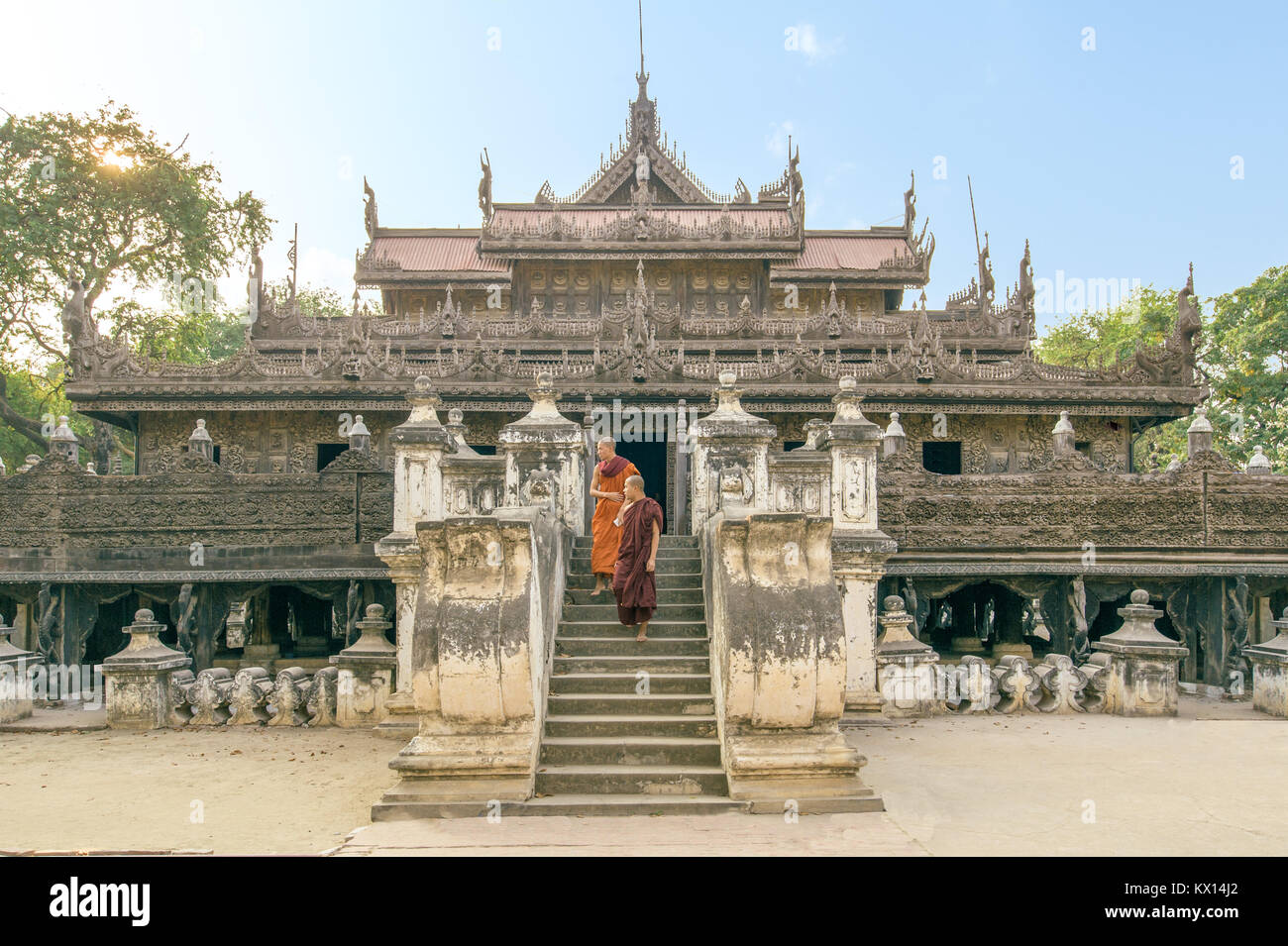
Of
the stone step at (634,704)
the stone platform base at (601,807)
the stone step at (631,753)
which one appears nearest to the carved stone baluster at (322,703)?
the stone step at (634,704)

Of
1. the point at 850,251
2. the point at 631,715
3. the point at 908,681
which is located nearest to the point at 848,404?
the point at 908,681

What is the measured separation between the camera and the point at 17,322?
25312mm

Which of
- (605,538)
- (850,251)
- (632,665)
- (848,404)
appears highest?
(850,251)

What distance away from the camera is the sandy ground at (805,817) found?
479cm

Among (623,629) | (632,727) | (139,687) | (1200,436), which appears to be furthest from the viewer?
(1200,436)

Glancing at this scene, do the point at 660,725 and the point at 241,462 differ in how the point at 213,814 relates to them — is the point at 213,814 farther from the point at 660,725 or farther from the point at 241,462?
the point at 241,462

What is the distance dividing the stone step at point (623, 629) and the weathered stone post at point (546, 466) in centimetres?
148

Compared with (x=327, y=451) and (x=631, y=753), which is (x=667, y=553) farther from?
(x=327, y=451)

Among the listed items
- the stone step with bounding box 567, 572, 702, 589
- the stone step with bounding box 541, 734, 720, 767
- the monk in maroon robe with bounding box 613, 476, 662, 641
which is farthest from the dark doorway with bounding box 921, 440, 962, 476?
the stone step with bounding box 541, 734, 720, 767

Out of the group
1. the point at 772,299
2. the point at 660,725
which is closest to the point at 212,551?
the point at 660,725

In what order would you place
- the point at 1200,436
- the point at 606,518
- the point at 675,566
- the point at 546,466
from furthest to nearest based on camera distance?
1. the point at 1200,436
2. the point at 546,466
3. the point at 675,566
4. the point at 606,518

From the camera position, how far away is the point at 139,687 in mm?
8969

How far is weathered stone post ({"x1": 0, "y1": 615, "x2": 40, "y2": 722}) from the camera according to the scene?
9.30m

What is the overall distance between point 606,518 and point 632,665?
1356 mm
